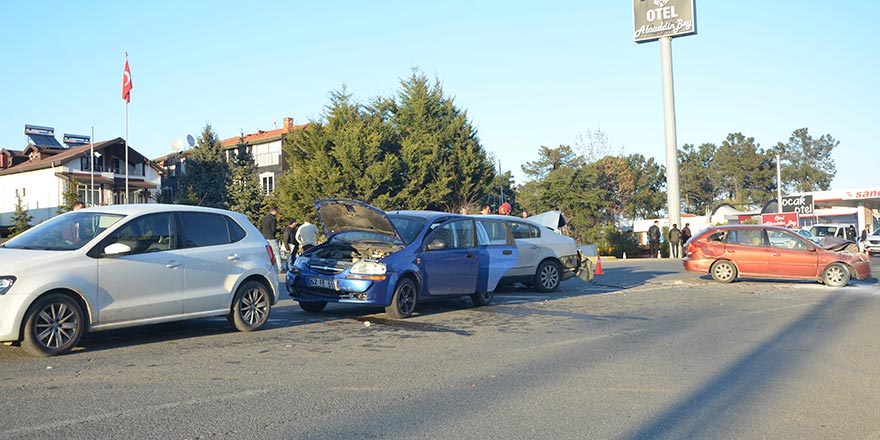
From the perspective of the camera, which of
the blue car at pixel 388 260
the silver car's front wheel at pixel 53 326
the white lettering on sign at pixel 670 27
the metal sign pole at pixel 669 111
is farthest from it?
the metal sign pole at pixel 669 111

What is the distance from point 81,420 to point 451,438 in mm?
2659

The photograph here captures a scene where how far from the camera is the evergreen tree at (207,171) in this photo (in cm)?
5697

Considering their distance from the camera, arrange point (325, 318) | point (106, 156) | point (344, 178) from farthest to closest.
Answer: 1. point (106, 156)
2. point (344, 178)
3. point (325, 318)

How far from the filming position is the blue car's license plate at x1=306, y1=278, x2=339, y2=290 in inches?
448

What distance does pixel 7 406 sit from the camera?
19.3 ft

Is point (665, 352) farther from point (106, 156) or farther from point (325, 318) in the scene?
point (106, 156)

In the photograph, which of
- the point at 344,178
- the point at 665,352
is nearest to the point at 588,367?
the point at 665,352

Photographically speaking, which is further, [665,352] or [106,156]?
[106,156]

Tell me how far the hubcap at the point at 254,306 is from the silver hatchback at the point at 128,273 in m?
0.01

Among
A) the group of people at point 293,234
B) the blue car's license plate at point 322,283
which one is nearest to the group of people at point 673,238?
the group of people at point 293,234

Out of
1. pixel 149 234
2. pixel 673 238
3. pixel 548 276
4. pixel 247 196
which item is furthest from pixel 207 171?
pixel 149 234

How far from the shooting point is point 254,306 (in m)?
10.1

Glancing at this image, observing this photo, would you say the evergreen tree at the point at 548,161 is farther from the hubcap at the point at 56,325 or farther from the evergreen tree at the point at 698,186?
the hubcap at the point at 56,325

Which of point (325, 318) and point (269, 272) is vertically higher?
point (269, 272)
